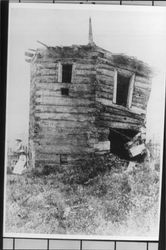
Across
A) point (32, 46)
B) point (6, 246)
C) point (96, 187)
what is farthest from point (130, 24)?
point (6, 246)

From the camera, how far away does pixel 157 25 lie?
1.43m

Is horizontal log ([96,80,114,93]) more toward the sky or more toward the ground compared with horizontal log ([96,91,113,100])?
more toward the sky

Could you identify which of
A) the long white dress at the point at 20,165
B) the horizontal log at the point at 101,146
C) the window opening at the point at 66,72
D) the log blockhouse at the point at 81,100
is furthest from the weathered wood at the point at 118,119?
the long white dress at the point at 20,165

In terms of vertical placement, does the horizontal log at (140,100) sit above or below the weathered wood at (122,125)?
above

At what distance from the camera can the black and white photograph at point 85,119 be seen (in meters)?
1.44

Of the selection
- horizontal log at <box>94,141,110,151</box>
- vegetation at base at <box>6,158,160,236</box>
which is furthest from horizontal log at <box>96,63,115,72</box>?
vegetation at base at <box>6,158,160,236</box>

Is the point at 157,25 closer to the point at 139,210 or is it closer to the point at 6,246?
the point at 139,210

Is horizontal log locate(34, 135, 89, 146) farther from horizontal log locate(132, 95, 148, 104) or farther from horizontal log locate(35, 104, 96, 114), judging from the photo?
horizontal log locate(132, 95, 148, 104)

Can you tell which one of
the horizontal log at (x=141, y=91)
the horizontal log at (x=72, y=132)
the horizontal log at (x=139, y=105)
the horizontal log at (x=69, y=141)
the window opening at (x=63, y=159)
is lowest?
the window opening at (x=63, y=159)

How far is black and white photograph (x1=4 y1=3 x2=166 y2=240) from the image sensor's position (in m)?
1.44

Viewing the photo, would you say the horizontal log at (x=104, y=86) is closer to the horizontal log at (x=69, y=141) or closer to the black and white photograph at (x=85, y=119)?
the black and white photograph at (x=85, y=119)

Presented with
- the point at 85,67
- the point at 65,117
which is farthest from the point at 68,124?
the point at 85,67

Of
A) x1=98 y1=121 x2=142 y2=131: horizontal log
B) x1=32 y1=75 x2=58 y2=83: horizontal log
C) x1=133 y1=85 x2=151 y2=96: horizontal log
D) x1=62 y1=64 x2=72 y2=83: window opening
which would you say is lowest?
x1=98 y1=121 x2=142 y2=131: horizontal log

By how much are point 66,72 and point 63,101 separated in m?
0.12
